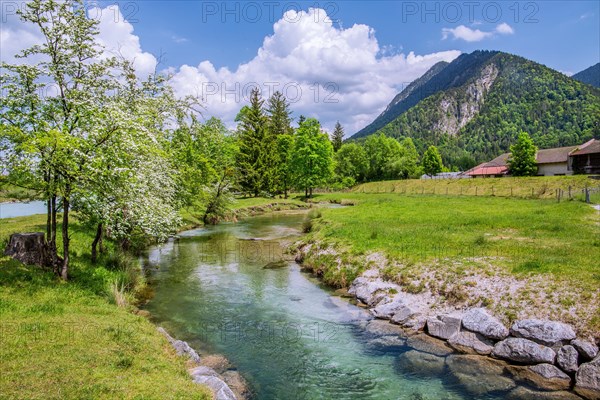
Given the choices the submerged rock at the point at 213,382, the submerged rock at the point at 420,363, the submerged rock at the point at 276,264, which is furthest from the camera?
the submerged rock at the point at 276,264

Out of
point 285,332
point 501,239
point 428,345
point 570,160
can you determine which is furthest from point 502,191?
point 285,332

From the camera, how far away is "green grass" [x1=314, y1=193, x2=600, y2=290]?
50.6 feet

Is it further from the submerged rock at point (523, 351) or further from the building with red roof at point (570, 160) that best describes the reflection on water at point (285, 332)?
the building with red roof at point (570, 160)

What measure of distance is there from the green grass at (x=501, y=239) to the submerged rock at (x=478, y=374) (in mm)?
5003

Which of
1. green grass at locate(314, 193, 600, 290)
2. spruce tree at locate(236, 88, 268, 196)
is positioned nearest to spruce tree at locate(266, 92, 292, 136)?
spruce tree at locate(236, 88, 268, 196)

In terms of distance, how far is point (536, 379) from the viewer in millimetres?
10406

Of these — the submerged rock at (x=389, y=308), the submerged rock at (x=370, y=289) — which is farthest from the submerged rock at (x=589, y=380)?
the submerged rock at (x=370, y=289)

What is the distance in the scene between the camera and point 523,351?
11242 mm

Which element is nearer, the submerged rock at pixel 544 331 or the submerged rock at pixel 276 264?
the submerged rock at pixel 544 331

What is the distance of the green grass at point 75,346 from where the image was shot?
305 inches

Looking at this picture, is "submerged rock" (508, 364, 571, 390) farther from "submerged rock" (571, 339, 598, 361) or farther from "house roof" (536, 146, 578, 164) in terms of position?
"house roof" (536, 146, 578, 164)

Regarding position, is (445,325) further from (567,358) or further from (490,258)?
(490,258)

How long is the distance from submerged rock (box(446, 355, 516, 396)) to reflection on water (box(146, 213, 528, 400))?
11.3 inches

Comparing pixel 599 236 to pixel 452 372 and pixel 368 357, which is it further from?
pixel 368 357
